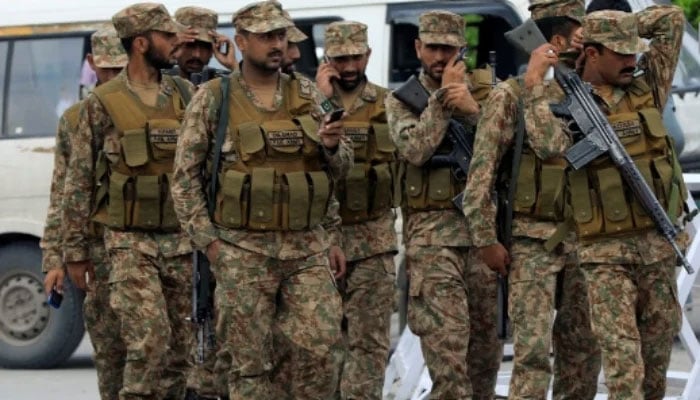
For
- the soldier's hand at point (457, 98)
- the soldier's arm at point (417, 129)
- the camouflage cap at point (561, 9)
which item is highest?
the camouflage cap at point (561, 9)

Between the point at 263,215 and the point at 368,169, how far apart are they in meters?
1.52

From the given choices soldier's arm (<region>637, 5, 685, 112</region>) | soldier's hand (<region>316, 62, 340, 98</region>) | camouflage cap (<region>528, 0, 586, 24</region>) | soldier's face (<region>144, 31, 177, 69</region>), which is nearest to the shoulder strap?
soldier's face (<region>144, 31, 177, 69</region>)

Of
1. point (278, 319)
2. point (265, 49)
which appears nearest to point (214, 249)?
point (278, 319)

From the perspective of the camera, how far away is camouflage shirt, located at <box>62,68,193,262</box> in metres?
9.84

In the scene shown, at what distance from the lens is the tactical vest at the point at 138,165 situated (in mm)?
9867

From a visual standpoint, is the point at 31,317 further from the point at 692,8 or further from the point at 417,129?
the point at 692,8

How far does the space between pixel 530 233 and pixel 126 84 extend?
6.88ft

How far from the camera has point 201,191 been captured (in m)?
9.28

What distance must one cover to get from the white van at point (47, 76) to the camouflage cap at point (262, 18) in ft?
14.2

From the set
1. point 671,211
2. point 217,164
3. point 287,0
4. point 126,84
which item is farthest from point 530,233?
point 287,0

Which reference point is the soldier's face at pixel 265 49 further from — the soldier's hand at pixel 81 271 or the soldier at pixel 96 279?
the soldier's hand at pixel 81 271

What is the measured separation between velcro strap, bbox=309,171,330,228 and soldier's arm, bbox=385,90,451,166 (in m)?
0.72

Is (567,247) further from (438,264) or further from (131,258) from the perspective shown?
(131,258)

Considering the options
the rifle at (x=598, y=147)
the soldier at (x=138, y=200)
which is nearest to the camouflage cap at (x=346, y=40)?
the soldier at (x=138, y=200)
